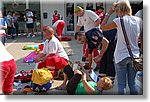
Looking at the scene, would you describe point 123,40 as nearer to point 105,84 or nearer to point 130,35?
point 130,35

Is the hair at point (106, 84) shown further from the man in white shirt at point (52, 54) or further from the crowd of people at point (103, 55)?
the man in white shirt at point (52, 54)

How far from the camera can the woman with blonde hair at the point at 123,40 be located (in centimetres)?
321

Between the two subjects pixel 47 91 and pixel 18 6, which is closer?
pixel 47 91

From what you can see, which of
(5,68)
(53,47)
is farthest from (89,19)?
(5,68)

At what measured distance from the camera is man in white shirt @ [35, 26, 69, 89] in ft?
15.7

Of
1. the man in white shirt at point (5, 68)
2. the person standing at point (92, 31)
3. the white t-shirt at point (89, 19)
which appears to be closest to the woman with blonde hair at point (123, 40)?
the person standing at point (92, 31)

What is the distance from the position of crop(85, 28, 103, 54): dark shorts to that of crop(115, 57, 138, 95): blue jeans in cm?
120

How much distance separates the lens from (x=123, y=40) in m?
3.31

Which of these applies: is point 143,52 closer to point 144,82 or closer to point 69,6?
point 144,82

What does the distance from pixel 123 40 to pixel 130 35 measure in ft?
0.34

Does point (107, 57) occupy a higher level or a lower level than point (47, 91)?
higher

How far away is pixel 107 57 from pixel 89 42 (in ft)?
1.36

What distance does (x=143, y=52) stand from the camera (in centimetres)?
336

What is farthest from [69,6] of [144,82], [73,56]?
[144,82]
